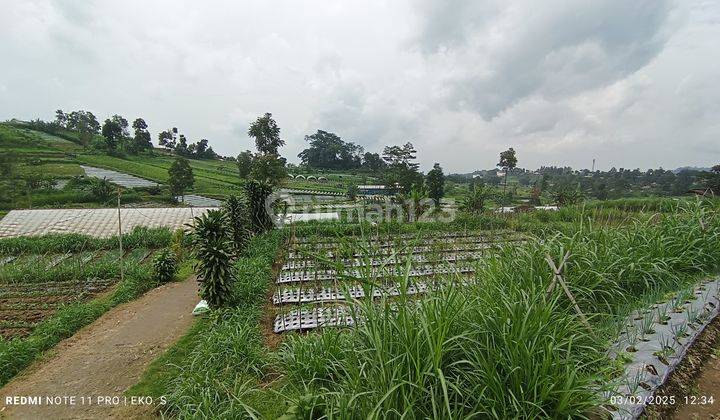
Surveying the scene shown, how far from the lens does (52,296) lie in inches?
270

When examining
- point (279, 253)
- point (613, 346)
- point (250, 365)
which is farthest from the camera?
point (279, 253)

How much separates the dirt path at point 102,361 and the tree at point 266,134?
71.8ft

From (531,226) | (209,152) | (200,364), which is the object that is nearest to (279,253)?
(200,364)

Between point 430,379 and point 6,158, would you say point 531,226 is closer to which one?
point 430,379

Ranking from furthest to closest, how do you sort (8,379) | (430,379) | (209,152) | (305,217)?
(209,152)
(305,217)
(8,379)
(430,379)

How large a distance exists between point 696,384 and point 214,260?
5664 mm

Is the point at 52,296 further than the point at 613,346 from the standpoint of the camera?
Yes

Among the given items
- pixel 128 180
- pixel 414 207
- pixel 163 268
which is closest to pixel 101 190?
pixel 128 180

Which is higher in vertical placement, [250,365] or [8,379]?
[250,365]

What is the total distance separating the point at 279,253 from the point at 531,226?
984cm

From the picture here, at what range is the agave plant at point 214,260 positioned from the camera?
5.37 m

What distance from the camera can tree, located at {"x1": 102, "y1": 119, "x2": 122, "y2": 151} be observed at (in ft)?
124

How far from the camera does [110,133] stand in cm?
3809

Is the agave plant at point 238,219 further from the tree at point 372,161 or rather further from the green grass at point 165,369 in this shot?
the tree at point 372,161
